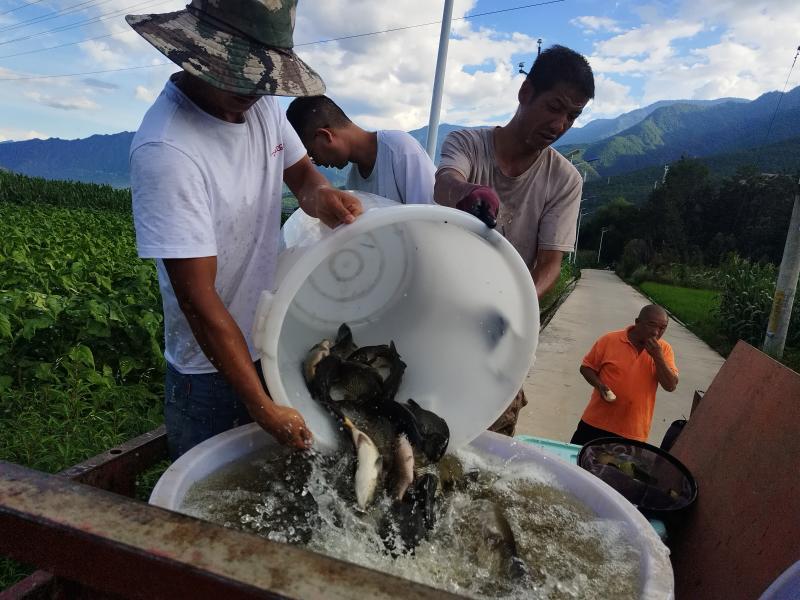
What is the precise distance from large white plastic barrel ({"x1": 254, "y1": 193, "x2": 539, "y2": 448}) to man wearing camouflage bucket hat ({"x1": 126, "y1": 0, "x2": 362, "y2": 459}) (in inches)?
7.1

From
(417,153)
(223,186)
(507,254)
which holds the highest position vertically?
(417,153)

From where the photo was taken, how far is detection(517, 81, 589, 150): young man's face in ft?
7.33

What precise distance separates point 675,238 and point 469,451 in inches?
2341

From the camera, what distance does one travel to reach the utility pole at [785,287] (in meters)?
9.29

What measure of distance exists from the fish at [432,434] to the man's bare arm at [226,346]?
0.42m

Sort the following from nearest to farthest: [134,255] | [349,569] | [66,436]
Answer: [349,569] → [66,436] → [134,255]

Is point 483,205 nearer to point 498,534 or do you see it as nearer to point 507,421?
point 498,534

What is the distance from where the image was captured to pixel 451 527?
152 cm

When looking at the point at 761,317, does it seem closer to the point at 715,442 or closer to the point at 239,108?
the point at 715,442

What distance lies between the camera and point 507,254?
5.42 ft

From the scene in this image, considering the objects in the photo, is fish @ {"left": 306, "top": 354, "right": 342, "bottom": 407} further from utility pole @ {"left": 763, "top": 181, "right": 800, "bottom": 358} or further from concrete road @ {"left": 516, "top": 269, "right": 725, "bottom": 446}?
utility pole @ {"left": 763, "top": 181, "right": 800, "bottom": 358}

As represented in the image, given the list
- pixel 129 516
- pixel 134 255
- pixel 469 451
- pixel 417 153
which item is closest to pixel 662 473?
pixel 469 451

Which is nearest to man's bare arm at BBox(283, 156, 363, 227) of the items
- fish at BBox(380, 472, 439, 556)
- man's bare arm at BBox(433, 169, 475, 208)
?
man's bare arm at BBox(433, 169, 475, 208)

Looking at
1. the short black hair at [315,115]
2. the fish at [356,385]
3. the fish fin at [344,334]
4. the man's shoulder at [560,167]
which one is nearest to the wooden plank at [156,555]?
the fish at [356,385]
